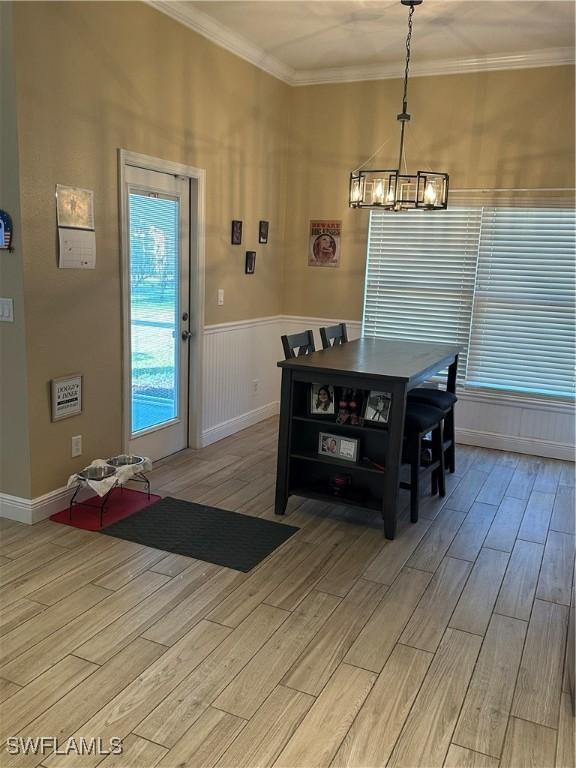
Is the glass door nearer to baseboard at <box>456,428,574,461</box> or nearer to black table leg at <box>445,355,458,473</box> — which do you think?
black table leg at <box>445,355,458,473</box>

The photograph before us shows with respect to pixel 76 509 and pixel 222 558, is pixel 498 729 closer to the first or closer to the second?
pixel 222 558

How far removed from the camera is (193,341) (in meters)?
Answer: 4.68

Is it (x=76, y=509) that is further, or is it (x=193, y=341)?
(x=193, y=341)

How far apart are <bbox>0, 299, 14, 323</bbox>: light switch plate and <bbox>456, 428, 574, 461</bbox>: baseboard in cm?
360

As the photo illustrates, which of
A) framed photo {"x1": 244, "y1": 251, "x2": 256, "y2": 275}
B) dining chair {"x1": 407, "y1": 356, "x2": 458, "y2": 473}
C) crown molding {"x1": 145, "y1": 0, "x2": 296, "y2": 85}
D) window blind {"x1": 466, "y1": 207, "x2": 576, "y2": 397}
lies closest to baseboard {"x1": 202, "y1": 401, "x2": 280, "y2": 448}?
framed photo {"x1": 244, "y1": 251, "x2": 256, "y2": 275}

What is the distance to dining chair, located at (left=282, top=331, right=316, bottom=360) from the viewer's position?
3.82 metres

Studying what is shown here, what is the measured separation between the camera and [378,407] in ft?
11.2

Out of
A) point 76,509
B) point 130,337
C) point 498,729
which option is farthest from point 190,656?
point 130,337

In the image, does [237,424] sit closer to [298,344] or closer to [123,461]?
[298,344]

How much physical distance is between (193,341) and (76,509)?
159 cm

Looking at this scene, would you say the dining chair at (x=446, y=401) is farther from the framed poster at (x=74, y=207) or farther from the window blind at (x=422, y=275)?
the framed poster at (x=74, y=207)

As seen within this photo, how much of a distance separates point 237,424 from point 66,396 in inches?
81.4

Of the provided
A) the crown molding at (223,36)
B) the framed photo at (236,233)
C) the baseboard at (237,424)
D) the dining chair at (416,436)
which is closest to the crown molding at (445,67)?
the crown molding at (223,36)

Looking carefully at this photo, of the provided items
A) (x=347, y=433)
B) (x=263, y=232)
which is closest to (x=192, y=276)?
(x=263, y=232)
